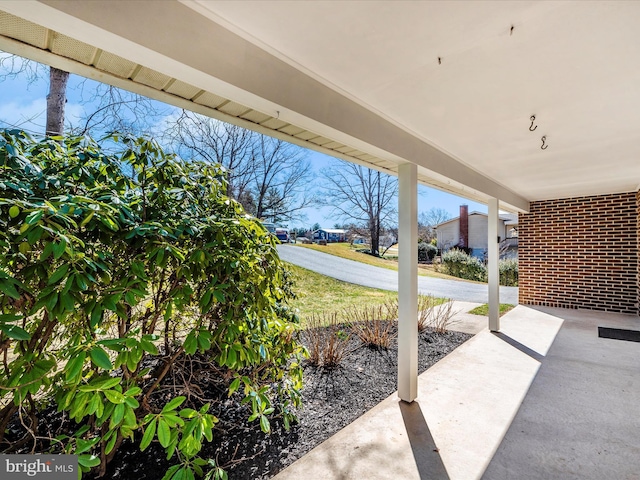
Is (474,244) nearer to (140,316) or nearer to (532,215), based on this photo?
(532,215)

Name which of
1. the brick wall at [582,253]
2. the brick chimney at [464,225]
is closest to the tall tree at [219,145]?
the brick wall at [582,253]

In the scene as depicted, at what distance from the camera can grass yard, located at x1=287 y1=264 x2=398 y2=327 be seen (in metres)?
7.16

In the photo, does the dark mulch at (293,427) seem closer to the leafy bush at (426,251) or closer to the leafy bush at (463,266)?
the leafy bush at (426,251)

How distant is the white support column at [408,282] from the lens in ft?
9.83

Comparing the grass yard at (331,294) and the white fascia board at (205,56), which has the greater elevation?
the white fascia board at (205,56)

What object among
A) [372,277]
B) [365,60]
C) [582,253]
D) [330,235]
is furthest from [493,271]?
[330,235]

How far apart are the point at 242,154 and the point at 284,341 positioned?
14.7 ft

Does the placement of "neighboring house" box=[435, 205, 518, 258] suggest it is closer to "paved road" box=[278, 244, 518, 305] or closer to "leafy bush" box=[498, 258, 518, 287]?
"leafy bush" box=[498, 258, 518, 287]

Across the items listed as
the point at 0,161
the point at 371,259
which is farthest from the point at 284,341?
the point at 371,259

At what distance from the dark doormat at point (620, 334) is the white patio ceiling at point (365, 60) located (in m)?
3.62

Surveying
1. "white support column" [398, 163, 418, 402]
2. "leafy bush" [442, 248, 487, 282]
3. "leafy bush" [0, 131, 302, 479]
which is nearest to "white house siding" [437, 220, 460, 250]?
"leafy bush" [442, 248, 487, 282]

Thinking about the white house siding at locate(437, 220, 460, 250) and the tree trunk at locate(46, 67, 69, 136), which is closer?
the tree trunk at locate(46, 67, 69, 136)

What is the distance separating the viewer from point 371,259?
10.2 m

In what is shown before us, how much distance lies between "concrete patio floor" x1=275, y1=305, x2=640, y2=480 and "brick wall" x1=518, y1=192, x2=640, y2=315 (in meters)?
2.91
